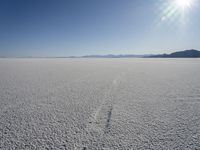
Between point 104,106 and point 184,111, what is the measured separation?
80.6 inches

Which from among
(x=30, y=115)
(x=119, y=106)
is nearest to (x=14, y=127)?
(x=30, y=115)

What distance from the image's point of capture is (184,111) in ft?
10.6

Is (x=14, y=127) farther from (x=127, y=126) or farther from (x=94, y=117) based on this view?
(x=127, y=126)

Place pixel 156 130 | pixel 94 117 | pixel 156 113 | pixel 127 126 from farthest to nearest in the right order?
pixel 156 113 < pixel 94 117 < pixel 127 126 < pixel 156 130

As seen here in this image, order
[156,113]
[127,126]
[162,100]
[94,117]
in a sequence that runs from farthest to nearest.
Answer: [162,100] < [156,113] < [94,117] < [127,126]

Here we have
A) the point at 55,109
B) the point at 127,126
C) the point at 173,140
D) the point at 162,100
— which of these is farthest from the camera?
the point at 162,100

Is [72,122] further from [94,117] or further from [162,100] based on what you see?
[162,100]

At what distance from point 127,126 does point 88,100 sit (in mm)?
1803

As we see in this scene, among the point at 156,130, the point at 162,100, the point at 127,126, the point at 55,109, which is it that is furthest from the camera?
the point at 162,100

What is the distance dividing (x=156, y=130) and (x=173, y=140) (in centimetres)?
33

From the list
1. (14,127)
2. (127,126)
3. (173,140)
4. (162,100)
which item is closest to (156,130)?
(173,140)

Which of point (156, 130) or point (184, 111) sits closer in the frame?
point (156, 130)

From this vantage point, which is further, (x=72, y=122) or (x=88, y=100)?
(x=88, y=100)

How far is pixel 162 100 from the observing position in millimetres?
4109
